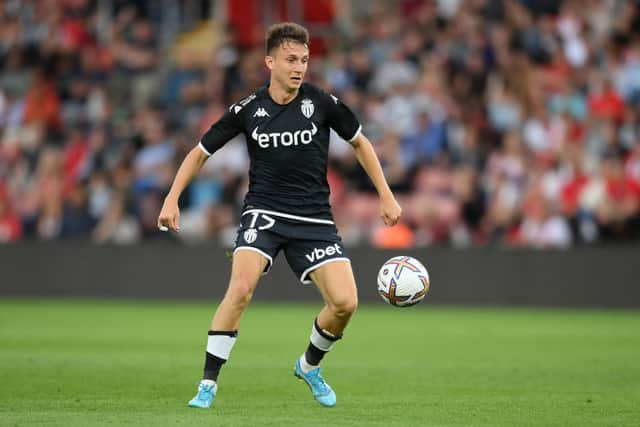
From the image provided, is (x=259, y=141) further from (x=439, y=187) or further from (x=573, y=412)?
(x=439, y=187)

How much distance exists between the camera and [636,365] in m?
11.3

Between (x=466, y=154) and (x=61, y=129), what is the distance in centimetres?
744

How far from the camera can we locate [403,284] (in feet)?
29.0

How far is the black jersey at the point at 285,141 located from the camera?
8.43 metres

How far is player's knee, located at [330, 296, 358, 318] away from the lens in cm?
834

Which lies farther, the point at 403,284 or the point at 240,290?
the point at 403,284

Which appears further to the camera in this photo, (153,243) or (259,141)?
(153,243)

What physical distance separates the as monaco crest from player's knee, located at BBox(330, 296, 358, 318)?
1.28 meters

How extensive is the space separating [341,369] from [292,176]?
9.73 ft

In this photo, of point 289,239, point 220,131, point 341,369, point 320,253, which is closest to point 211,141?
point 220,131

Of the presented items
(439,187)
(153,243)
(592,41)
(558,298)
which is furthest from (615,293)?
(153,243)

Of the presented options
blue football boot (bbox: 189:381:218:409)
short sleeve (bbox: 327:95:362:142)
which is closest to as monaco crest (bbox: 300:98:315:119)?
short sleeve (bbox: 327:95:362:142)

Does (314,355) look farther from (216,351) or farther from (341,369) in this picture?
(341,369)

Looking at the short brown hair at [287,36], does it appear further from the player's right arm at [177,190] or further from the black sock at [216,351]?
the black sock at [216,351]
